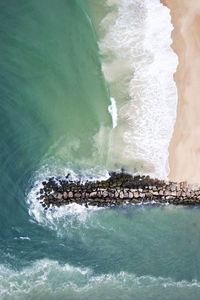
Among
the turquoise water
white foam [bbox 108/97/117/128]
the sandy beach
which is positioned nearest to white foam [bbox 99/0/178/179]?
white foam [bbox 108/97/117/128]

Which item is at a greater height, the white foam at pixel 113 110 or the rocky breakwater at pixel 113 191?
the white foam at pixel 113 110

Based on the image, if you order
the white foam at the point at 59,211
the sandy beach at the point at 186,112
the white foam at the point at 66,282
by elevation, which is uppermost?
the sandy beach at the point at 186,112

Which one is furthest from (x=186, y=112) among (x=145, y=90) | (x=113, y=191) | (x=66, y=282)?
(x=66, y=282)

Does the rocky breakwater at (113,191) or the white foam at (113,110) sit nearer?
the rocky breakwater at (113,191)

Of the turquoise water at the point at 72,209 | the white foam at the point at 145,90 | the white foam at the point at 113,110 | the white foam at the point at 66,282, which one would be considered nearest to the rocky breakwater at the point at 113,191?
the turquoise water at the point at 72,209

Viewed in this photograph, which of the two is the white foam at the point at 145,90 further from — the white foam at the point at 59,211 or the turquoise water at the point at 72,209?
the white foam at the point at 59,211

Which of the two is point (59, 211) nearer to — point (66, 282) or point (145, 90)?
point (66, 282)
